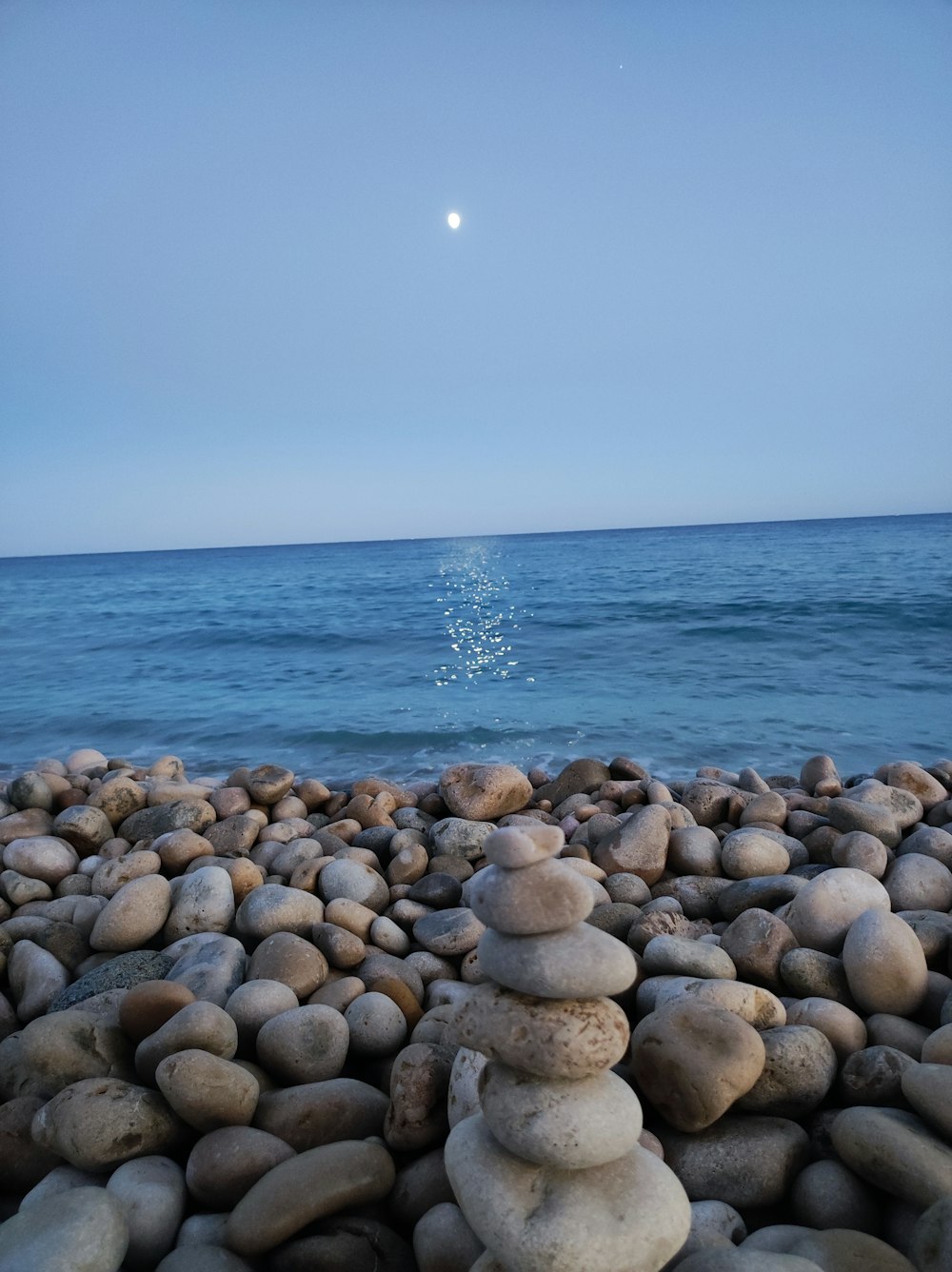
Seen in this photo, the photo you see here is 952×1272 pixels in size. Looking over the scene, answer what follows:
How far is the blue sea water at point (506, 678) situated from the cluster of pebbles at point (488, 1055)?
3037mm

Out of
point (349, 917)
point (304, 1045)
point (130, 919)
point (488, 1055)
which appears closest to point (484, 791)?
point (349, 917)

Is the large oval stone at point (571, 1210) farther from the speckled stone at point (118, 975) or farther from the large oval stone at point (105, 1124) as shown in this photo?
the speckled stone at point (118, 975)

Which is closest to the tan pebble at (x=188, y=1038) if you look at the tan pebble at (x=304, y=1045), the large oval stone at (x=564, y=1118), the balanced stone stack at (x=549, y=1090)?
the tan pebble at (x=304, y=1045)

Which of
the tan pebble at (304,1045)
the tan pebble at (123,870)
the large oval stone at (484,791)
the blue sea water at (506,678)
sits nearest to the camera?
the tan pebble at (304,1045)

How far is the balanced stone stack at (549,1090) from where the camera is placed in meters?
1.61

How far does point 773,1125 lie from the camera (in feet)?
7.28

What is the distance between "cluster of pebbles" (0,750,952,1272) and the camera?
1.72 meters

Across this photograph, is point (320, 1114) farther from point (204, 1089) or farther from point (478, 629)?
point (478, 629)

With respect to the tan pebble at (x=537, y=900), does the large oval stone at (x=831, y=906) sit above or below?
below

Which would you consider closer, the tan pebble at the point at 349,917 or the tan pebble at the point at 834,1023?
the tan pebble at the point at 834,1023

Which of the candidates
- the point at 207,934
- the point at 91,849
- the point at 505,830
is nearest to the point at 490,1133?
the point at 505,830

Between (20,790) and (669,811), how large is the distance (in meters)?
4.49

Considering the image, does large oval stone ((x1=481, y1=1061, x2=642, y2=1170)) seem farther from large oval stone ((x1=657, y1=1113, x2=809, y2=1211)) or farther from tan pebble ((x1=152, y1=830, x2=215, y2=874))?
tan pebble ((x1=152, y1=830, x2=215, y2=874))

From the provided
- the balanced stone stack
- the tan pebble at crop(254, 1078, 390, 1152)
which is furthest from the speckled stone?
the balanced stone stack
